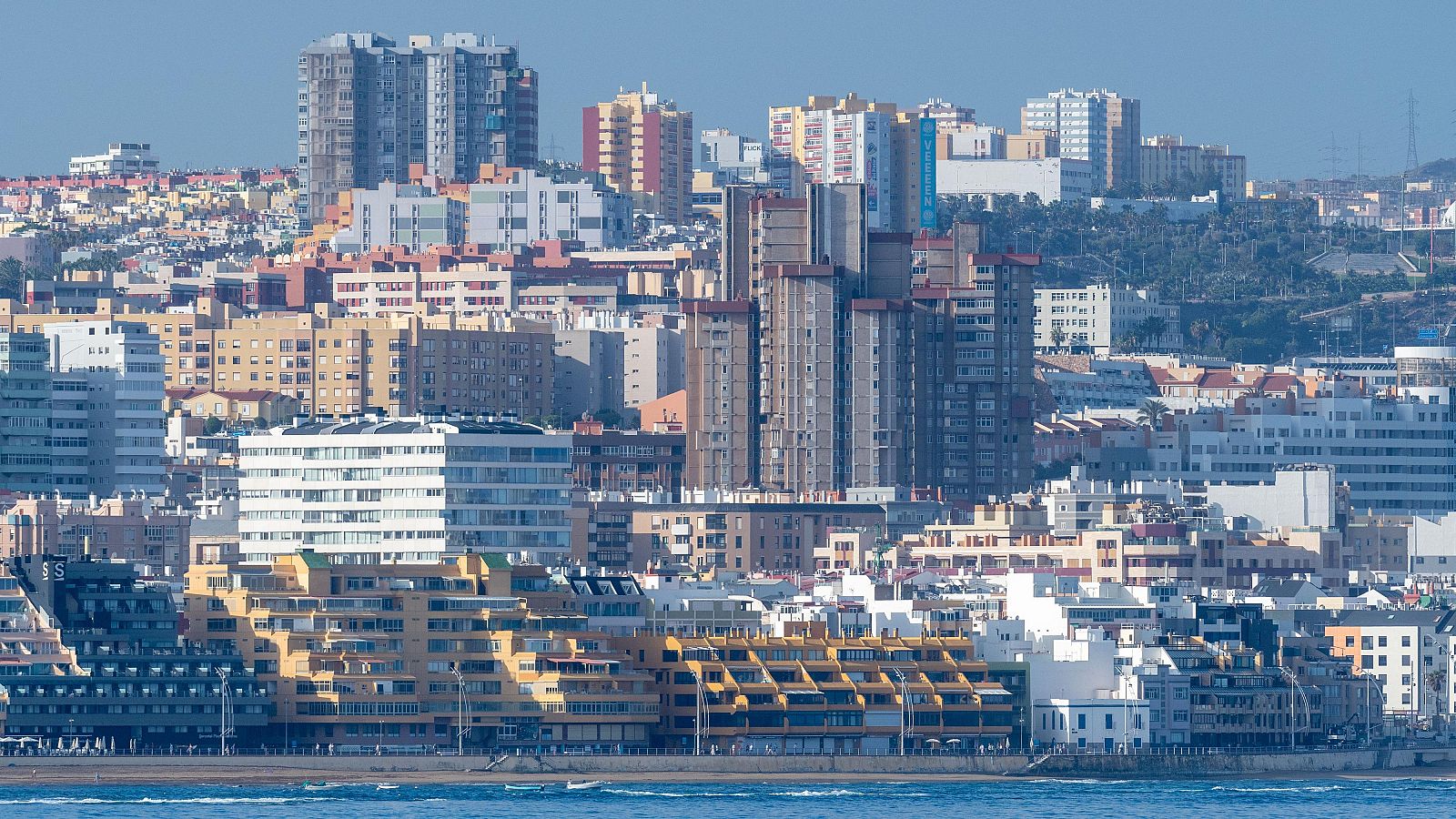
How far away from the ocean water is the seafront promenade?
40 centimetres

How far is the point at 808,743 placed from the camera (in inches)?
5094

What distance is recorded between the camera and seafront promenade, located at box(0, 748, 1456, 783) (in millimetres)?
122688

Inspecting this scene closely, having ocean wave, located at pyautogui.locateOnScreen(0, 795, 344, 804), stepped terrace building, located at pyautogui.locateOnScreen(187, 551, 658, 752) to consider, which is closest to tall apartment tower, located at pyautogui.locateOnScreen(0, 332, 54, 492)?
stepped terrace building, located at pyautogui.locateOnScreen(187, 551, 658, 752)

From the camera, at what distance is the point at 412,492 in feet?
508

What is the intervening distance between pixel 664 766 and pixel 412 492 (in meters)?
30.0

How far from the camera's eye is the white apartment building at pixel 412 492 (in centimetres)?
15488

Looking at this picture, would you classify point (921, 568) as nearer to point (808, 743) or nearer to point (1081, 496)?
point (1081, 496)

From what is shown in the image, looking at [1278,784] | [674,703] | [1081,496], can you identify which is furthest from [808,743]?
[1081,496]

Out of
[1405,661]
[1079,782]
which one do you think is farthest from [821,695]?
[1405,661]

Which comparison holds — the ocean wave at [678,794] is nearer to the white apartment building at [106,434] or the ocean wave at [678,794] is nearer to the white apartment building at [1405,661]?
the white apartment building at [1405,661]

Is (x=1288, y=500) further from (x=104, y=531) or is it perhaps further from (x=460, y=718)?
A: (x=460, y=718)

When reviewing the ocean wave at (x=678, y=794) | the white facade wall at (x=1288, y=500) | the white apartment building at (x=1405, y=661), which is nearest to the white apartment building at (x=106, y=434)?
the white facade wall at (x=1288, y=500)

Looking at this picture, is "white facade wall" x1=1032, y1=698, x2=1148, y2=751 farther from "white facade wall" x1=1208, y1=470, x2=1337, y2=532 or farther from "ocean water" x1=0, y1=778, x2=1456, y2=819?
"white facade wall" x1=1208, y1=470, x2=1337, y2=532

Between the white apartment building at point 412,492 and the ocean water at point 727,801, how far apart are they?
2924cm
